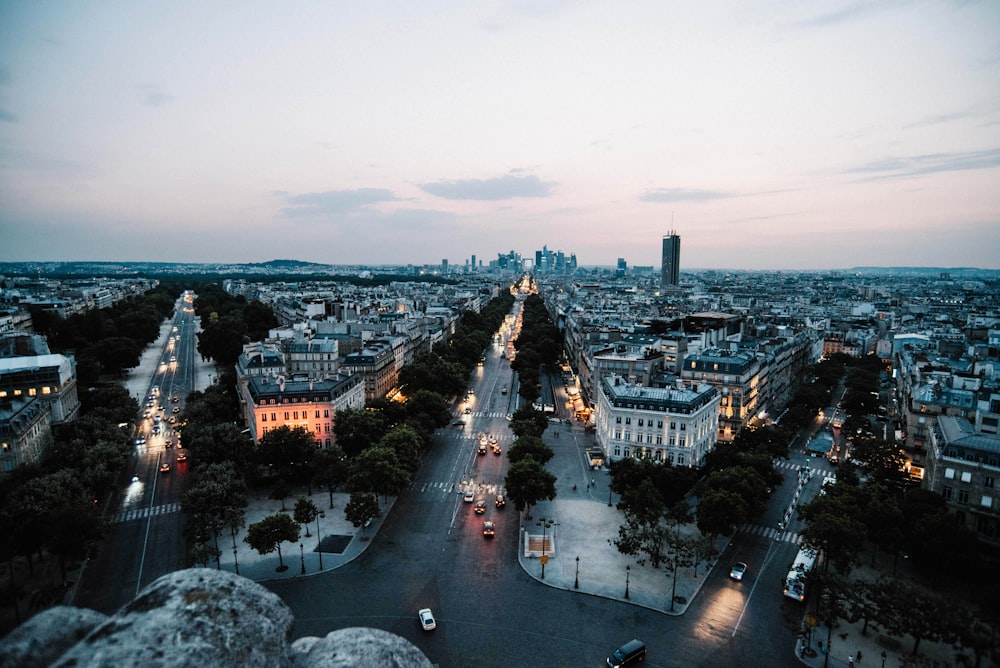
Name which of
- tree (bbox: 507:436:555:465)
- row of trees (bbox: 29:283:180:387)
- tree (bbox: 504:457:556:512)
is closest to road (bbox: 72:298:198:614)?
row of trees (bbox: 29:283:180:387)

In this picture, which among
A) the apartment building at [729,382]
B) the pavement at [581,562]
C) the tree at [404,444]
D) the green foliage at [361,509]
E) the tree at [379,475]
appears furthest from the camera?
the apartment building at [729,382]

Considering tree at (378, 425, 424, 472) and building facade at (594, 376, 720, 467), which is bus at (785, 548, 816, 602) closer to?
building facade at (594, 376, 720, 467)

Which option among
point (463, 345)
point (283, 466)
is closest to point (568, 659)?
point (283, 466)

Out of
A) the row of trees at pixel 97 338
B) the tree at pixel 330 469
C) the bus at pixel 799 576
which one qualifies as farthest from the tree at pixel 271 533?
the row of trees at pixel 97 338

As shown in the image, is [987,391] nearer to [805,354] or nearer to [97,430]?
[805,354]

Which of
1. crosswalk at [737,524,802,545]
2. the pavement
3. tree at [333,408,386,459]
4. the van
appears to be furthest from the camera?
tree at [333,408,386,459]

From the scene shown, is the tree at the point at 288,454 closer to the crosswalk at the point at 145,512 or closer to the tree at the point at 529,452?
the crosswalk at the point at 145,512

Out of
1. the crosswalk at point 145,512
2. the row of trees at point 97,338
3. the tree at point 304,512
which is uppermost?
the row of trees at point 97,338
